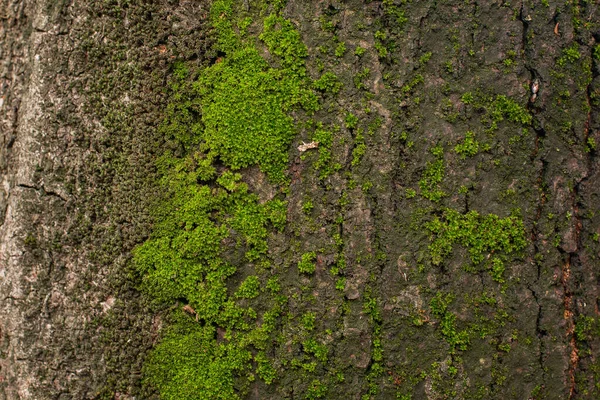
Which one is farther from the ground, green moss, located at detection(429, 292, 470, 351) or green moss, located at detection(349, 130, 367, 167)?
green moss, located at detection(349, 130, 367, 167)

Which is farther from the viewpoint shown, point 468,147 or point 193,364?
point 193,364

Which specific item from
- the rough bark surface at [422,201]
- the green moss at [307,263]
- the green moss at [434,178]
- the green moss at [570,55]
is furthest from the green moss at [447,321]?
the green moss at [570,55]

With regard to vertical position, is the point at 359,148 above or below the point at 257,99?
below

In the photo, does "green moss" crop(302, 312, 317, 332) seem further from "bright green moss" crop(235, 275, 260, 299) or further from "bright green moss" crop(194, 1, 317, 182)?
"bright green moss" crop(194, 1, 317, 182)

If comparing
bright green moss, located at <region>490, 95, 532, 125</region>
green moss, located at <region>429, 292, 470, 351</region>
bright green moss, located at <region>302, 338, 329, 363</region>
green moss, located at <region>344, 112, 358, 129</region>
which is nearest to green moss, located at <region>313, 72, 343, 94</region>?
green moss, located at <region>344, 112, 358, 129</region>

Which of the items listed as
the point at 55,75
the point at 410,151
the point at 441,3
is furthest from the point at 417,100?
the point at 55,75

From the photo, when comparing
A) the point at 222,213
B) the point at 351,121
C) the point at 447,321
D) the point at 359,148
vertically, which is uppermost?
the point at 351,121

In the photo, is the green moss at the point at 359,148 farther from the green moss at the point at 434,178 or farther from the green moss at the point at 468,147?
the green moss at the point at 468,147

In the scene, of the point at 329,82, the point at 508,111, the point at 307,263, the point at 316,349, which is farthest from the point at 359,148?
the point at 316,349

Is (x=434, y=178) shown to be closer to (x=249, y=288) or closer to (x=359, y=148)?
(x=359, y=148)

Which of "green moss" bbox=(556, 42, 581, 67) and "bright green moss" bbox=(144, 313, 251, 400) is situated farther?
"bright green moss" bbox=(144, 313, 251, 400)
